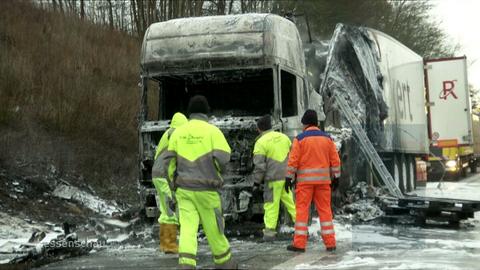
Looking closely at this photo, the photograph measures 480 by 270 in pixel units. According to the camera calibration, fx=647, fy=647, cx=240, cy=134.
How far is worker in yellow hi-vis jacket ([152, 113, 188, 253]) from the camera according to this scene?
814 centimetres

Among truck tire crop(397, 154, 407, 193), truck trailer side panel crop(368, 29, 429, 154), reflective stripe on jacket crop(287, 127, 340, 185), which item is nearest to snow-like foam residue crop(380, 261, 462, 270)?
reflective stripe on jacket crop(287, 127, 340, 185)

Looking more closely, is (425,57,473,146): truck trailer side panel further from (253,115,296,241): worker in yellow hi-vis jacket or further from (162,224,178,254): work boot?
(162,224,178,254): work boot

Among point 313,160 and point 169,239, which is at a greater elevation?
point 313,160

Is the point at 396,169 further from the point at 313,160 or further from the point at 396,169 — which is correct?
the point at 313,160

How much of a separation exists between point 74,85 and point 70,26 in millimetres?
4401

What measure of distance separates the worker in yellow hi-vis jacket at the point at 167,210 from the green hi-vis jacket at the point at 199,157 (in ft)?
6.17

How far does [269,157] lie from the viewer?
893 cm

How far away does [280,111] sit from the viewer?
965cm

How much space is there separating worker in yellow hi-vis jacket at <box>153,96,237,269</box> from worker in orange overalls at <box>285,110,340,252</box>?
1939 mm

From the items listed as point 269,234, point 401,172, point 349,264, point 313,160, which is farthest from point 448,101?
point 349,264

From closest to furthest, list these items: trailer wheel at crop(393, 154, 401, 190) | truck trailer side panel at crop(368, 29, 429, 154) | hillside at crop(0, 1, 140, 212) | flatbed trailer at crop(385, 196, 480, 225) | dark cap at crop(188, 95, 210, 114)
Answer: dark cap at crop(188, 95, 210, 114), flatbed trailer at crop(385, 196, 480, 225), hillside at crop(0, 1, 140, 212), truck trailer side panel at crop(368, 29, 429, 154), trailer wheel at crop(393, 154, 401, 190)

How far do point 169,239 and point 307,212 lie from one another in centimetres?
177

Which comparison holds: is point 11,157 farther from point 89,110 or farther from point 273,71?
point 273,71

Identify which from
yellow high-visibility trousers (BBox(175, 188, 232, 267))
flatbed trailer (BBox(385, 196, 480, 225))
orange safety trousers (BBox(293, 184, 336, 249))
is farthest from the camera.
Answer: flatbed trailer (BBox(385, 196, 480, 225))
